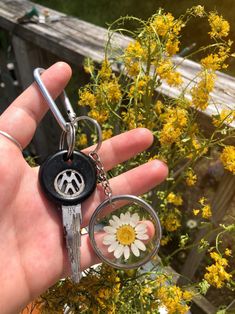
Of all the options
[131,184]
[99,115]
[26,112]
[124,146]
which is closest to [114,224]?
[131,184]

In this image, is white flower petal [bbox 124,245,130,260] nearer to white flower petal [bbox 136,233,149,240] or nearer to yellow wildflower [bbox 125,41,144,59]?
white flower petal [bbox 136,233,149,240]

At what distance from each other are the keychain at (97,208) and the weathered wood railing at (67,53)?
39 centimetres

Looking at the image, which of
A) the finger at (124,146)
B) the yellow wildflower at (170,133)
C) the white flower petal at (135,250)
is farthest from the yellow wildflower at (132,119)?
the white flower petal at (135,250)

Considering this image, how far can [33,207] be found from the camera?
1.29 metres

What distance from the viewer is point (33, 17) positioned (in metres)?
2.15

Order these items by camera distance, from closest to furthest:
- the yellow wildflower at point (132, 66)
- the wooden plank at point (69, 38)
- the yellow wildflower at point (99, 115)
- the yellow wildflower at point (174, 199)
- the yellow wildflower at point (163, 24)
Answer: the yellow wildflower at point (163, 24) → the yellow wildflower at point (132, 66) → the yellow wildflower at point (99, 115) → the yellow wildflower at point (174, 199) → the wooden plank at point (69, 38)

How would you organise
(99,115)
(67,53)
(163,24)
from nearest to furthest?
(163,24) → (99,115) → (67,53)

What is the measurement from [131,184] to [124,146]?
12 centimetres

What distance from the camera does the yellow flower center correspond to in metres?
1.28

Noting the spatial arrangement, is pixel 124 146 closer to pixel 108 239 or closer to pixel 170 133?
pixel 170 133

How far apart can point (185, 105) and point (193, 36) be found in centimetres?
154

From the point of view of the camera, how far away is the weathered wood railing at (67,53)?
1.48m

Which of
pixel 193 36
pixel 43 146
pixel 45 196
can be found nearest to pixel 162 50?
pixel 45 196

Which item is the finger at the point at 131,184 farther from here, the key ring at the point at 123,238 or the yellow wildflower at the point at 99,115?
the yellow wildflower at the point at 99,115
